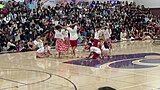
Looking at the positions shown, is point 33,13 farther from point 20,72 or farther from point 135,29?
point 20,72

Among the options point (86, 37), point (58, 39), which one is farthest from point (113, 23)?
point (58, 39)

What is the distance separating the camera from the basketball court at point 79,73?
7.66 metres

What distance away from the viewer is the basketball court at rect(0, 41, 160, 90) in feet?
25.1

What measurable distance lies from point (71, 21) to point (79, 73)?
984 cm

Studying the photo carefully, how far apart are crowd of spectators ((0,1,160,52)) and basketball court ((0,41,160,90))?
121 inches

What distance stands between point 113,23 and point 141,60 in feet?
32.3

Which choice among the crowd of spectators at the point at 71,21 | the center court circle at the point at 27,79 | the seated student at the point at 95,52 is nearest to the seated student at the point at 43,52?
the crowd of spectators at the point at 71,21

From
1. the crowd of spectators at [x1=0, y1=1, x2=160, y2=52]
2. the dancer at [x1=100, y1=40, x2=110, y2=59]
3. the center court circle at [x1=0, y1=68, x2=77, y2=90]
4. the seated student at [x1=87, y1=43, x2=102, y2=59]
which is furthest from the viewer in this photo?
the crowd of spectators at [x1=0, y1=1, x2=160, y2=52]

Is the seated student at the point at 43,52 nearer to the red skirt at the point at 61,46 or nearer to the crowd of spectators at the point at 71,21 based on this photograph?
the red skirt at the point at 61,46

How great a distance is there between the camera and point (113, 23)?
70.2 feet

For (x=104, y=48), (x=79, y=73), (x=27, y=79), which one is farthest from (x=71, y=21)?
(x=27, y=79)

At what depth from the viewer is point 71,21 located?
18906 mm

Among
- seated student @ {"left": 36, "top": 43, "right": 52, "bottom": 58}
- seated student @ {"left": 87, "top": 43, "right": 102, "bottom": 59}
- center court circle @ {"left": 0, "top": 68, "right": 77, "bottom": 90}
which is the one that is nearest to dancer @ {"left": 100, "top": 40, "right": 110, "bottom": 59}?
seated student @ {"left": 87, "top": 43, "right": 102, "bottom": 59}

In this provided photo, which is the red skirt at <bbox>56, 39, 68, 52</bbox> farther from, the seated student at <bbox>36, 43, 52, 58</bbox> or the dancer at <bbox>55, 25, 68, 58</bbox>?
the seated student at <bbox>36, 43, 52, 58</bbox>
